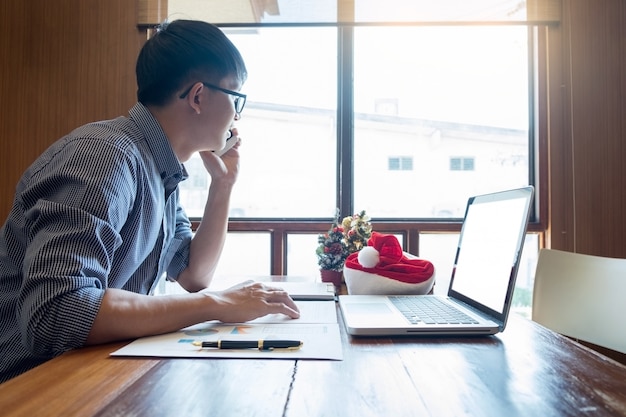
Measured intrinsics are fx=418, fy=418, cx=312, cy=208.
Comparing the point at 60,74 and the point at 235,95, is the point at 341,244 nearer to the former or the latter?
the point at 235,95

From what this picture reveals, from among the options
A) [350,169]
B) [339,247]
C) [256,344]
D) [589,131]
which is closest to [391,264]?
[339,247]

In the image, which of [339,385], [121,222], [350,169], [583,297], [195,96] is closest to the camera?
[339,385]

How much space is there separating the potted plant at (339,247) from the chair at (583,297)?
63 centimetres

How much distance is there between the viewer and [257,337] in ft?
2.35

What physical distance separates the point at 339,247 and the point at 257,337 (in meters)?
0.82

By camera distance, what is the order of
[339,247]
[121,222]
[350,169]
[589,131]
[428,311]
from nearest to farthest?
[121,222]
[428,311]
[339,247]
[589,131]
[350,169]

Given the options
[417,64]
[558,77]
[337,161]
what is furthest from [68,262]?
[558,77]

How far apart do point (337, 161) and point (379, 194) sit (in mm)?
292

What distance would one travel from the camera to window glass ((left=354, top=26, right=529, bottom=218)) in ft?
7.47

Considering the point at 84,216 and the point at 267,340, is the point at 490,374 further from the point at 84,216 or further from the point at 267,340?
the point at 84,216

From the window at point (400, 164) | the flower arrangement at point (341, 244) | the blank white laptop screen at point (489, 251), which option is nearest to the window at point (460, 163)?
the window at point (400, 164)

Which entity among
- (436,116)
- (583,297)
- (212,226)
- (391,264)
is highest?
(436,116)

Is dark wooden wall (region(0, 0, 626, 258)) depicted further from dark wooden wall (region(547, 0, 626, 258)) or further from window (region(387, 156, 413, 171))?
window (region(387, 156, 413, 171))

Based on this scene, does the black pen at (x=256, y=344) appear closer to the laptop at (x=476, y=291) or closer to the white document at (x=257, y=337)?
the white document at (x=257, y=337)
